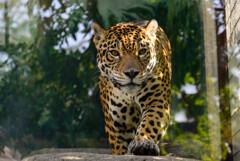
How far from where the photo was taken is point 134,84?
3936mm

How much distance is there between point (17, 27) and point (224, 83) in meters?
3.92

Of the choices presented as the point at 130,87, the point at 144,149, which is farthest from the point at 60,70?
the point at 144,149

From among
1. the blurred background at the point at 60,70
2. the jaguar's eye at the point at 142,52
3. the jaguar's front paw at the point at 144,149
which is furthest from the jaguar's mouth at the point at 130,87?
the blurred background at the point at 60,70

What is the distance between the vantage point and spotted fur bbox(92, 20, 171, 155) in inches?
152

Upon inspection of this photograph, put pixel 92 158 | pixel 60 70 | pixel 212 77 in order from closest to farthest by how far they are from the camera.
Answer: pixel 92 158
pixel 212 77
pixel 60 70

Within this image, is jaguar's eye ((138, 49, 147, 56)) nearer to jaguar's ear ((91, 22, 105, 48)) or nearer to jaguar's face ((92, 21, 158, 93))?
jaguar's face ((92, 21, 158, 93))

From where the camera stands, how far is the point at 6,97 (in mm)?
7059

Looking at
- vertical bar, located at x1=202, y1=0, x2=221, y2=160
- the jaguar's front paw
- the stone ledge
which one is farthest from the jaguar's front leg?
vertical bar, located at x1=202, y1=0, x2=221, y2=160

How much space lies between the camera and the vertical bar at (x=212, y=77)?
5.49 meters

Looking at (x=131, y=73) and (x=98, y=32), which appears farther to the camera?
(x=98, y=32)

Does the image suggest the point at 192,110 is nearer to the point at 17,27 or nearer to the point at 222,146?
the point at 222,146

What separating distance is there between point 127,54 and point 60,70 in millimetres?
3215

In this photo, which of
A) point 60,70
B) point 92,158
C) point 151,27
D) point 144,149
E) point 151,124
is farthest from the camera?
point 60,70

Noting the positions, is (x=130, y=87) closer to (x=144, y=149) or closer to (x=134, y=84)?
(x=134, y=84)
